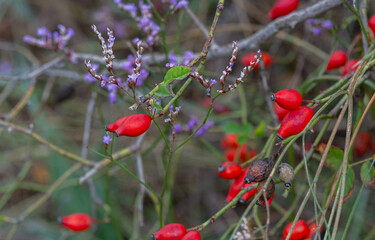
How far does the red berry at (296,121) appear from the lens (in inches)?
33.0

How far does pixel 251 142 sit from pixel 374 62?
33.2 inches

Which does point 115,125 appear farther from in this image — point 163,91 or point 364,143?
point 364,143

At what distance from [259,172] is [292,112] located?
152 millimetres

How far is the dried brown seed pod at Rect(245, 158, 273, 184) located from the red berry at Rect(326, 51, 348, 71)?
21.7 inches

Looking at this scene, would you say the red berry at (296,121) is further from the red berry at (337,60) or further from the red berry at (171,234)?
the red berry at (337,60)

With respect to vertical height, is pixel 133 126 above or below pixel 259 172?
above

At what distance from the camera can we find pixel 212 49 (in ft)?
4.90

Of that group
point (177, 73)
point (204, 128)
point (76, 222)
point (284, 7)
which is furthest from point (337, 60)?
point (76, 222)

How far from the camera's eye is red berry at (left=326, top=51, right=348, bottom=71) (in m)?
1.22

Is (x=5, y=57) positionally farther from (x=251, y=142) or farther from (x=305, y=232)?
(x=305, y=232)

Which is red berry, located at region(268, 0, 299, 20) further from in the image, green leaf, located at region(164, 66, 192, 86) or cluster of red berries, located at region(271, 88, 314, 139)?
green leaf, located at region(164, 66, 192, 86)

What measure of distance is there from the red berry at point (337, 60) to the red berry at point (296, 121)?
45cm

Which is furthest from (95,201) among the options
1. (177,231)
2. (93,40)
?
(93,40)

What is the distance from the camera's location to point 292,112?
2.81 ft
